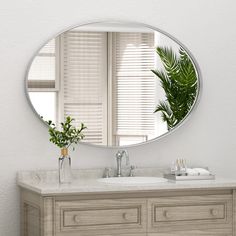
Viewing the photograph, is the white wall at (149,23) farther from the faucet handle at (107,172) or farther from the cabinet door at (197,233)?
the cabinet door at (197,233)

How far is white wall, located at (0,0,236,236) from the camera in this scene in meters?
4.05

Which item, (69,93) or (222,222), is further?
(69,93)

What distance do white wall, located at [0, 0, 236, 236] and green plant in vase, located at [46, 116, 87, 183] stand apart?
154 millimetres

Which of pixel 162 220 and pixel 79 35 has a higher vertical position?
pixel 79 35

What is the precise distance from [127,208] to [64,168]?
426 millimetres

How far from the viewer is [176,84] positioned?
4332 mm

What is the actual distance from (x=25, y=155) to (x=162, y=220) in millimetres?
888

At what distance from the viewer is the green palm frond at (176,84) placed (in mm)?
4297

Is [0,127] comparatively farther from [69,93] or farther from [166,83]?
[166,83]

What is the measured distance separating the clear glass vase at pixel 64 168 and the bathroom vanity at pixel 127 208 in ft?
0.16

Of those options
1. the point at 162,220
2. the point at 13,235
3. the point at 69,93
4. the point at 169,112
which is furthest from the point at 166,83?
the point at 13,235

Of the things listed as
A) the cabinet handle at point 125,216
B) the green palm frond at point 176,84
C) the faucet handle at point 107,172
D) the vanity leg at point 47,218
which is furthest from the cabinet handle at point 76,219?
the green palm frond at point 176,84

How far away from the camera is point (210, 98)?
14.5ft

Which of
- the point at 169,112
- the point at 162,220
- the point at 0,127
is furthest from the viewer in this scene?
the point at 169,112
